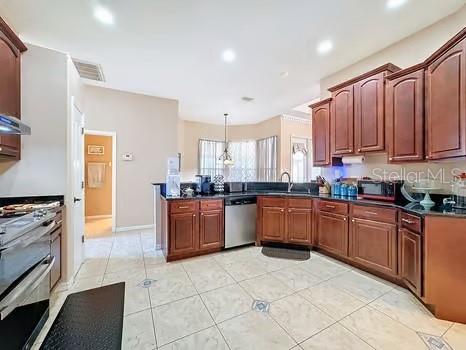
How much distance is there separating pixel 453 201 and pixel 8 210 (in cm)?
413

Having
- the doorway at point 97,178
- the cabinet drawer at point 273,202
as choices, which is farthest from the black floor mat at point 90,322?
the doorway at point 97,178

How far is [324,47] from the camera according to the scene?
2949 millimetres

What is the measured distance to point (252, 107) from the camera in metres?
5.79

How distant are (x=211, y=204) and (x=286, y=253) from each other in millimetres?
1363

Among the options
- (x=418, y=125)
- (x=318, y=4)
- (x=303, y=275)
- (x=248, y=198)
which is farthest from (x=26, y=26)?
(x=418, y=125)

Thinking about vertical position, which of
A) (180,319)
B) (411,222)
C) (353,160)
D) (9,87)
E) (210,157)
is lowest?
(180,319)

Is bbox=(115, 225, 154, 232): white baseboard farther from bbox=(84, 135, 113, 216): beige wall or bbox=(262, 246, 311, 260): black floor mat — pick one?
bbox=(262, 246, 311, 260): black floor mat

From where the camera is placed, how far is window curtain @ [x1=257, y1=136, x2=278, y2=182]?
6800 millimetres

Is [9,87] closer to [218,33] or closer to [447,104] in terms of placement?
[218,33]

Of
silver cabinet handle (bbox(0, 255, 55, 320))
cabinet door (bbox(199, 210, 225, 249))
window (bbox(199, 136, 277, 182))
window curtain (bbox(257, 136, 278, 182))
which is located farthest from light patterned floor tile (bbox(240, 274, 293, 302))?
window (bbox(199, 136, 277, 182))

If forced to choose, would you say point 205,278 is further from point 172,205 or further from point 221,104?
point 221,104

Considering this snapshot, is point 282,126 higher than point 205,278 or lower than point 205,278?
higher

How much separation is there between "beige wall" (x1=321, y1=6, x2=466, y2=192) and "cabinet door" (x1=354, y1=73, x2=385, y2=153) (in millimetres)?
350

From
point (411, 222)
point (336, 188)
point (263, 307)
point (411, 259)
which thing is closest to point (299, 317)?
point (263, 307)
